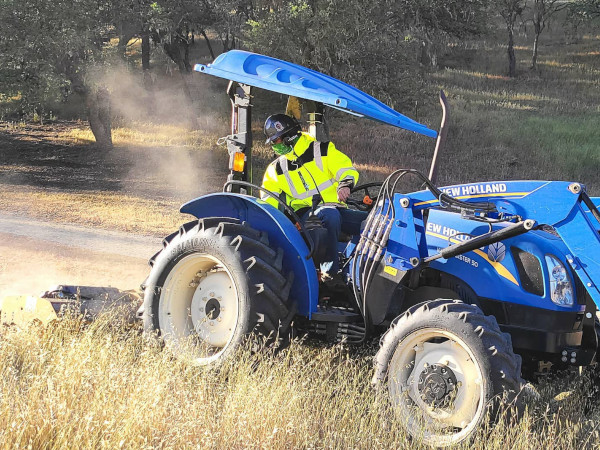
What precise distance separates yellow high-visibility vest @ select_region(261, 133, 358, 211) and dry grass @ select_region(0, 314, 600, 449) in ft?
4.84

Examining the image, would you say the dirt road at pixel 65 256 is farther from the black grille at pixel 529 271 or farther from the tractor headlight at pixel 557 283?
the tractor headlight at pixel 557 283

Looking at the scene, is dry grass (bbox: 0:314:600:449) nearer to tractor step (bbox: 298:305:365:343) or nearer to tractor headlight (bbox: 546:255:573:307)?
tractor step (bbox: 298:305:365:343)

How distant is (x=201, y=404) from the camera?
14.3 feet

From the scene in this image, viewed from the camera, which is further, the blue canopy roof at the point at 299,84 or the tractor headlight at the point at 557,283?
the blue canopy roof at the point at 299,84

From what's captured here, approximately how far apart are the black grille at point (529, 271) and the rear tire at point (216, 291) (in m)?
1.62

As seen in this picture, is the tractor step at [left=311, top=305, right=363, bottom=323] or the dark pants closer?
the tractor step at [left=311, top=305, right=363, bottom=323]

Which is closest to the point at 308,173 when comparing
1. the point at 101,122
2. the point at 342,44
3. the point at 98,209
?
the point at 98,209

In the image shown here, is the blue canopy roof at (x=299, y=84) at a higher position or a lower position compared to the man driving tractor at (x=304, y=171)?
higher

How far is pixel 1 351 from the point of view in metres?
5.01

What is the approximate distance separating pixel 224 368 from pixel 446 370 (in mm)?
1510

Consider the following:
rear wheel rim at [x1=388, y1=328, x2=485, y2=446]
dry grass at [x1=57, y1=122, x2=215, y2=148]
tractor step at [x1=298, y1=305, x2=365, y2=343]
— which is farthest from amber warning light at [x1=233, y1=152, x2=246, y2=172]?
dry grass at [x1=57, y1=122, x2=215, y2=148]

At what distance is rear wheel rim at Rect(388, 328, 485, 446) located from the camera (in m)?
4.30

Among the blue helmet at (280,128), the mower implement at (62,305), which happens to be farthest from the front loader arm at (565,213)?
the mower implement at (62,305)

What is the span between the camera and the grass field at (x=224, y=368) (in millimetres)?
3996
